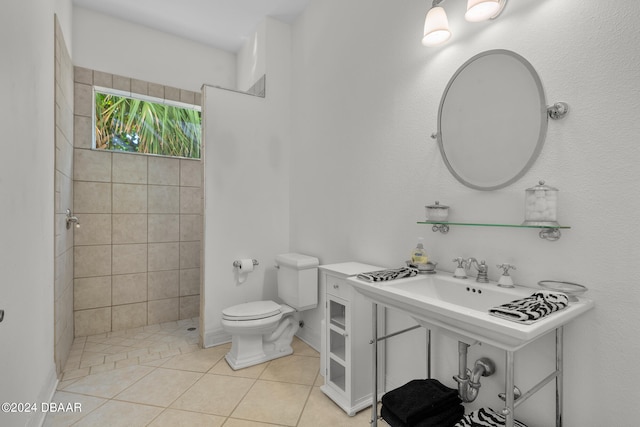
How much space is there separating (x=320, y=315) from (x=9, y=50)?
2381 mm

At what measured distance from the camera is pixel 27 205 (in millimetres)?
1470

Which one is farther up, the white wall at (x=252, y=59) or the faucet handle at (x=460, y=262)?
the white wall at (x=252, y=59)

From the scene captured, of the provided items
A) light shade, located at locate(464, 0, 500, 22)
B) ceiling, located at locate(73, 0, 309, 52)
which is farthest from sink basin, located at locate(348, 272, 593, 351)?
ceiling, located at locate(73, 0, 309, 52)

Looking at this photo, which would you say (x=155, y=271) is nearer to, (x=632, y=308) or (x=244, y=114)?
(x=244, y=114)

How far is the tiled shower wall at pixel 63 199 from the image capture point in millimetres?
2076

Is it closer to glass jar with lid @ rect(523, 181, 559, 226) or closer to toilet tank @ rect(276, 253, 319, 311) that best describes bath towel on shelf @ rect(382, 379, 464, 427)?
glass jar with lid @ rect(523, 181, 559, 226)

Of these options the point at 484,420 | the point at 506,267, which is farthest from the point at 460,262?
the point at 484,420

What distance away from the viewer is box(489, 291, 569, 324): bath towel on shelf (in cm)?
93

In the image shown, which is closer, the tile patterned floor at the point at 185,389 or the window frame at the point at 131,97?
the tile patterned floor at the point at 185,389

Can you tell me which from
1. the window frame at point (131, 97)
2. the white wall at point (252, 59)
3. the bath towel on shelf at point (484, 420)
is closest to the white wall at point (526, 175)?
the bath towel on shelf at point (484, 420)

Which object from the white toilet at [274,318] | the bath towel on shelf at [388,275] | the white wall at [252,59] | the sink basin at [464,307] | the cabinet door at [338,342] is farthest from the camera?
the white wall at [252,59]

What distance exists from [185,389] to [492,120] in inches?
92.5

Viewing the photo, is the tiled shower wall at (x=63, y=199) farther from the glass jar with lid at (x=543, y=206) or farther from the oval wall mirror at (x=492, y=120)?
the glass jar with lid at (x=543, y=206)

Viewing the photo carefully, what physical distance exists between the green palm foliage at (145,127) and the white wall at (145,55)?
269 millimetres
